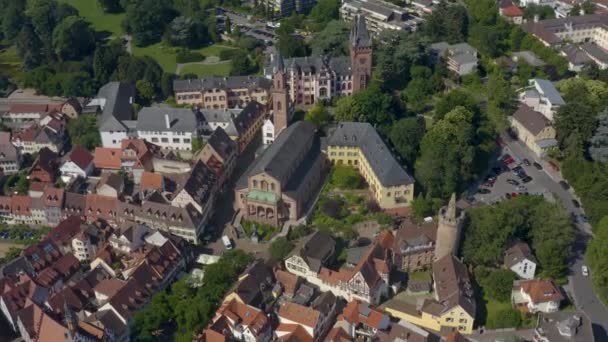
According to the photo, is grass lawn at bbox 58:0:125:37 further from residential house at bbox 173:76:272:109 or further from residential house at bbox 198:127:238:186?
residential house at bbox 198:127:238:186

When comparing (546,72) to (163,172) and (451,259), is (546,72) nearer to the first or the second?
(451,259)

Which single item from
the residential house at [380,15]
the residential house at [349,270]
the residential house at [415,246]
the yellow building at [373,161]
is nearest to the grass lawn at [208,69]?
the residential house at [380,15]

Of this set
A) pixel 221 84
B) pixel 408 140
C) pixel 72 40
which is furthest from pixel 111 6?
pixel 408 140

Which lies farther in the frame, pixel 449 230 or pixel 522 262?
pixel 522 262

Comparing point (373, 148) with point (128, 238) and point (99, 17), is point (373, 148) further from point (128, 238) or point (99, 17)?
point (99, 17)

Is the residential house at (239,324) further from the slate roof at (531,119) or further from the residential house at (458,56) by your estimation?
the residential house at (458,56)

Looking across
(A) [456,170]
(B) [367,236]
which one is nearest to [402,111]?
(A) [456,170]
